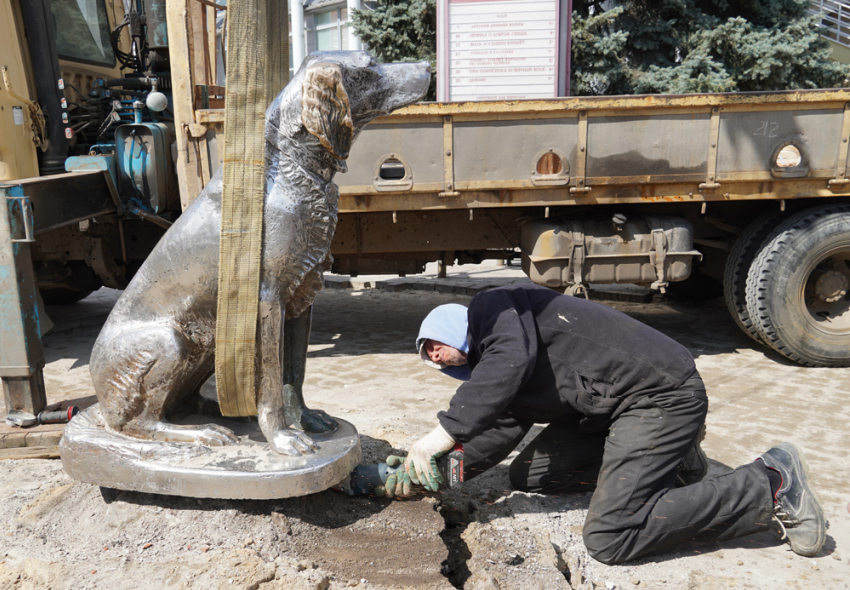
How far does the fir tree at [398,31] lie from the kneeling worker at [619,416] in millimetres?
8350

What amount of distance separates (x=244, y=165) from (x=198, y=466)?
3.55 ft

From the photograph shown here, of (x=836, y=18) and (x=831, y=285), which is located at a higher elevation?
(x=836, y=18)

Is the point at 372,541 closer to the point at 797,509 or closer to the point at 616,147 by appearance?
the point at 797,509

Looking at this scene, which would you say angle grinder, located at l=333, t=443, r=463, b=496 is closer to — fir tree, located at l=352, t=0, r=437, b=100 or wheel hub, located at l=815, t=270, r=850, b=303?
wheel hub, located at l=815, t=270, r=850, b=303

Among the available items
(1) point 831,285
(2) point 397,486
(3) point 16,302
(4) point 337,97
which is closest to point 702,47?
(1) point 831,285

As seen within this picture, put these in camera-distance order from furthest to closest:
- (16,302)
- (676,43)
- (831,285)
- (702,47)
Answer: (676,43) → (702,47) → (831,285) → (16,302)

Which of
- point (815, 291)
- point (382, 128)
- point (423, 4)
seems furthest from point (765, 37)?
point (382, 128)

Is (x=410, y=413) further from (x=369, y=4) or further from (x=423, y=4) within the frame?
(x=369, y=4)

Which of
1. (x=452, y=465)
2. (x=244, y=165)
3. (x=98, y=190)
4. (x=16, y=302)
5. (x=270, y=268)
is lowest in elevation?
(x=452, y=465)

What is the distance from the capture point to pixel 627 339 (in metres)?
2.56

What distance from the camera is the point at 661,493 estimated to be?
2555 millimetres

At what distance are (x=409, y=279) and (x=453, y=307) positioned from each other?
17.6 ft

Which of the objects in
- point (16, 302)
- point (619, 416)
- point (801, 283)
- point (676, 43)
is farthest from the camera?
point (676, 43)

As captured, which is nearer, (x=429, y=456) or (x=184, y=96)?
(x=429, y=456)
